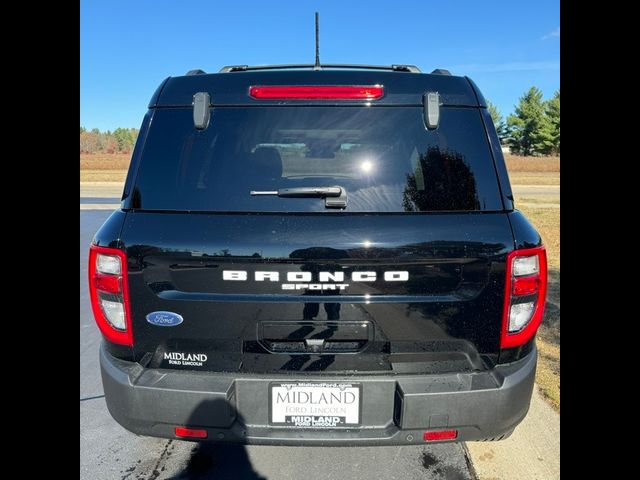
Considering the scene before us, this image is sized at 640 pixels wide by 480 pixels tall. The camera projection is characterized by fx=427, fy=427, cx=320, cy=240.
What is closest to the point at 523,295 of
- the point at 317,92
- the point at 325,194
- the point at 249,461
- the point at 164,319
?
the point at 325,194

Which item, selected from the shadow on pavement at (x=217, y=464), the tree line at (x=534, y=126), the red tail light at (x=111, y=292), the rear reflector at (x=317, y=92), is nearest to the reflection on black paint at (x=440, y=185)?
the rear reflector at (x=317, y=92)

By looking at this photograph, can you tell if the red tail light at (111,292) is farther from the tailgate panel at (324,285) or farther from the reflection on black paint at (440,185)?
the reflection on black paint at (440,185)

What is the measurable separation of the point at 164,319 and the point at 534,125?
85.3m

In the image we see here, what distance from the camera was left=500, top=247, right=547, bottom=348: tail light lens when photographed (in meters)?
1.84

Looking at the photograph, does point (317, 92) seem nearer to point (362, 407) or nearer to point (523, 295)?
point (523, 295)

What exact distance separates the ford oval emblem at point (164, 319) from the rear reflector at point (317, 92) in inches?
41.8

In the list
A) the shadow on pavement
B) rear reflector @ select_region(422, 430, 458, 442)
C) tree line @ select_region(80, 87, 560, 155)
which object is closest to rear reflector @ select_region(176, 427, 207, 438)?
the shadow on pavement

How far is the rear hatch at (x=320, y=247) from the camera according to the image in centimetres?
181

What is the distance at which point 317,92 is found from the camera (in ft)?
6.54

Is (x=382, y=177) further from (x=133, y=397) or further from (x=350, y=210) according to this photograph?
(x=133, y=397)

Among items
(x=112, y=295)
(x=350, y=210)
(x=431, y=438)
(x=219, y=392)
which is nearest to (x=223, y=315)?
(x=219, y=392)

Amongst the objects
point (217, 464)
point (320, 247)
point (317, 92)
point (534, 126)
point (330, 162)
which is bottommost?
point (217, 464)

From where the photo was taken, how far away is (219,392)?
1840 millimetres

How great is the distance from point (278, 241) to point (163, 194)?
584 mm
